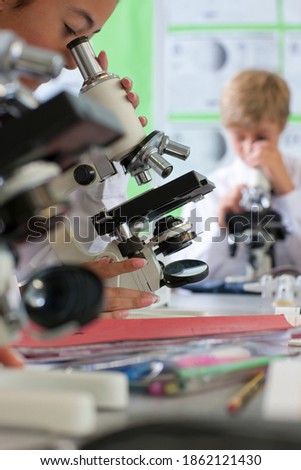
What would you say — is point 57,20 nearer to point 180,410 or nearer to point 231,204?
point 180,410

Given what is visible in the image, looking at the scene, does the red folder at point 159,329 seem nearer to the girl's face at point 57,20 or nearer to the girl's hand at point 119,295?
the girl's hand at point 119,295

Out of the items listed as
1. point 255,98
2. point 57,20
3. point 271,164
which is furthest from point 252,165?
point 57,20

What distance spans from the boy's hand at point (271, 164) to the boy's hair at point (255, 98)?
0.38 feet

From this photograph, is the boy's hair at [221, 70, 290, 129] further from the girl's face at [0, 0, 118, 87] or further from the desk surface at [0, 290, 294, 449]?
the desk surface at [0, 290, 294, 449]

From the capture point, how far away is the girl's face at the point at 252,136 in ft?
11.2

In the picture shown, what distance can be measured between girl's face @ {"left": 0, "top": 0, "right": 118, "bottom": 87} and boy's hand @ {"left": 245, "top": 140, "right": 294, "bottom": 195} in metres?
2.07

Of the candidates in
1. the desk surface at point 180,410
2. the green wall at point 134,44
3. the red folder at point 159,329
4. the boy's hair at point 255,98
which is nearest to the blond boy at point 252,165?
the boy's hair at point 255,98

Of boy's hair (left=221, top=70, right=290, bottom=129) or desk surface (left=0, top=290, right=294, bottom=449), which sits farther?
boy's hair (left=221, top=70, right=290, bottom=129)

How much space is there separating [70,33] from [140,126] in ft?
0.90

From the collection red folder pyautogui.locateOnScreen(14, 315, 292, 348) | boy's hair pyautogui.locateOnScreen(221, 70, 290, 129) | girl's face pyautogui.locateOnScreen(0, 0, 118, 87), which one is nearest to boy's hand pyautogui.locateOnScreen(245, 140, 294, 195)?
boy's hair pyautogui.locateOnScreen(221, 70, 290, 129)

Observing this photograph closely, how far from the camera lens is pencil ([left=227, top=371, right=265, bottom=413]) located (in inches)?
23.3

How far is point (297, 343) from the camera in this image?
933 mm

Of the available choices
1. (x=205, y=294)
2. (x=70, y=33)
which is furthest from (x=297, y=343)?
(x=205, y=294)

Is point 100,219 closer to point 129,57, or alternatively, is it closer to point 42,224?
point 42,224
